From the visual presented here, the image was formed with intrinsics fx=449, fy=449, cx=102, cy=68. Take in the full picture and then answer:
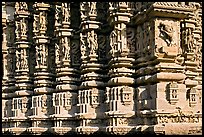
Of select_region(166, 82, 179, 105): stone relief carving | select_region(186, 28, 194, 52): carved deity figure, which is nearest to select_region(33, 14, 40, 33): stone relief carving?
select_region(186, 28, 194, 52): carved deity figure

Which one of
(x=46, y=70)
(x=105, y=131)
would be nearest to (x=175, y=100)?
(x=105, y=131)

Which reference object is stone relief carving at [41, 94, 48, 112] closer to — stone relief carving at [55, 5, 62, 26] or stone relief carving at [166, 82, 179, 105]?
stone relief carving at [55, 5, 62, 26]

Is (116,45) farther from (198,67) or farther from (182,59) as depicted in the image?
(198,67)

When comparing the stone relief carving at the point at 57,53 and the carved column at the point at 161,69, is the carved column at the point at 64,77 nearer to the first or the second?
the stone relief carving at the point at 57,53

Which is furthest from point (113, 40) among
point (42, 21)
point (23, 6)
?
point (23, 6)

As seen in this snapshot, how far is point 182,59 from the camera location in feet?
32.1

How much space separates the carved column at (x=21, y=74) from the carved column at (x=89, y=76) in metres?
2.64

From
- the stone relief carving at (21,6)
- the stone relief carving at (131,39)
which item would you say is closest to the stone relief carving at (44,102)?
the stone relief carving at (21,6)

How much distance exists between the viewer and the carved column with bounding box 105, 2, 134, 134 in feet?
32.0

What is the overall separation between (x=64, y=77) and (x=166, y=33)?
358 centimetres

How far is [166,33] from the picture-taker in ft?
30.7

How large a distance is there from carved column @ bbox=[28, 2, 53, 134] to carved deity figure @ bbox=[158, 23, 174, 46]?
14.2ft

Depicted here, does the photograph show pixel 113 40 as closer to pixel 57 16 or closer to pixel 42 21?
pixel 57 16

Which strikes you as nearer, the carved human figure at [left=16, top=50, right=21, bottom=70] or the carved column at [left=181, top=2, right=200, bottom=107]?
the carved column at [left=181, top=2, right=200, bottom=107]
